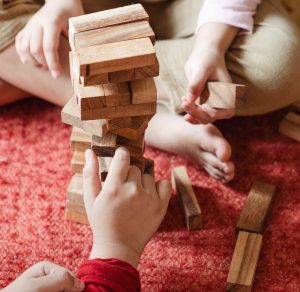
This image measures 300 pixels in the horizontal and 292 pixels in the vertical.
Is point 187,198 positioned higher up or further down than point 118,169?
further down

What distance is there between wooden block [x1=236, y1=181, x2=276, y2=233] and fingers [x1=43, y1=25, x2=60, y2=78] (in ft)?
1.64

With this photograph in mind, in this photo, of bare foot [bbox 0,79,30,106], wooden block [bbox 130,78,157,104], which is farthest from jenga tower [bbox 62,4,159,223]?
bare foot [bbox 0,79,30,106]

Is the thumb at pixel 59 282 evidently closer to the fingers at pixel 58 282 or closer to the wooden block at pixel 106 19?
the fingers at pixel 58 282

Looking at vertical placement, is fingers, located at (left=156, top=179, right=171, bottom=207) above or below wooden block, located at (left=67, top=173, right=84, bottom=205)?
above

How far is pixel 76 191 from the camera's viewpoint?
107cm

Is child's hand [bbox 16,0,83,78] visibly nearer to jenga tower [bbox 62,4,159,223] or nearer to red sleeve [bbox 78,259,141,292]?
jenga tower [bbox 62,4,159,223]

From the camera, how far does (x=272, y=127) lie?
1.35 m

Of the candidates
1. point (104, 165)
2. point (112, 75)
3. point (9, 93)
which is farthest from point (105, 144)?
point (9, 93)

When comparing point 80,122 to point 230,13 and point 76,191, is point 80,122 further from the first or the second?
point 230,13

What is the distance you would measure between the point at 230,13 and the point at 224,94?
260 mm

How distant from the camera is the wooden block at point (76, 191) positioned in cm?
107

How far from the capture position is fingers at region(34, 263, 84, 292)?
798 mm

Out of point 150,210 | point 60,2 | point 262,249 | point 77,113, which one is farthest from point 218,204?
point 60,2

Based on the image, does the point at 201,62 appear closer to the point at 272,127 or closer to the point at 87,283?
the point at 272,127
